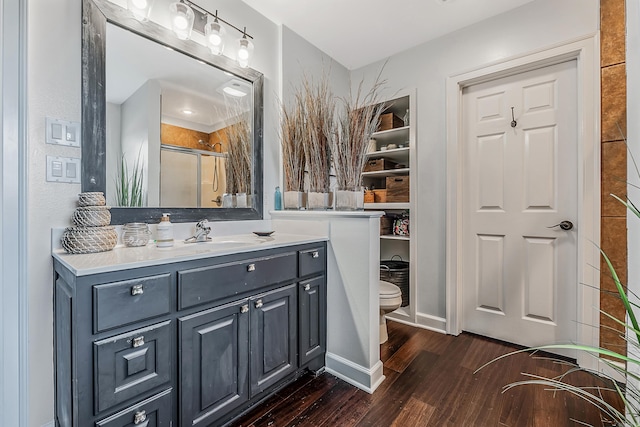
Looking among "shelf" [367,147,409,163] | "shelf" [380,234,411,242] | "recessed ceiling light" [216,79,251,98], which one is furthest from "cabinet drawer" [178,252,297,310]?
"shelf" [367,147,409,163]

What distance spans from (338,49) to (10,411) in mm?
3196

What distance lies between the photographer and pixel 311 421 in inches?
57.6

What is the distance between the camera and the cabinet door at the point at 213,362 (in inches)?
48.9

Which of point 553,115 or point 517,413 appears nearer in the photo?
point 517,413

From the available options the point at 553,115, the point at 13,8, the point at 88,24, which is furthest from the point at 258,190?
the point at 553,115

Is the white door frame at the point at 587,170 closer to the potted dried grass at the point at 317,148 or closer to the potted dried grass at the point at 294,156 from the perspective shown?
the potted dried grass at the point at 317,148

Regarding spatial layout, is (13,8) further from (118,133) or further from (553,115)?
(553,115)

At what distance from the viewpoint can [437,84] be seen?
2.49m

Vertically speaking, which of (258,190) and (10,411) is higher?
(258,190)

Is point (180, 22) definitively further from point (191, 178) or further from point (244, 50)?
point (191, 178)

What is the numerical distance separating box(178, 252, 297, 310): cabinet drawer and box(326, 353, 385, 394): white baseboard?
0.65 m

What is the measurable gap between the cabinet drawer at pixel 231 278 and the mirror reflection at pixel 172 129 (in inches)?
25.8

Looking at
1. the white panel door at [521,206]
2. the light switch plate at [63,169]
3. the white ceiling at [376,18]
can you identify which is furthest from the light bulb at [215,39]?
the white panel door at [521,206]

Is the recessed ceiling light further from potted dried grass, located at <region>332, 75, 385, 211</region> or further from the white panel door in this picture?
the white panel door
